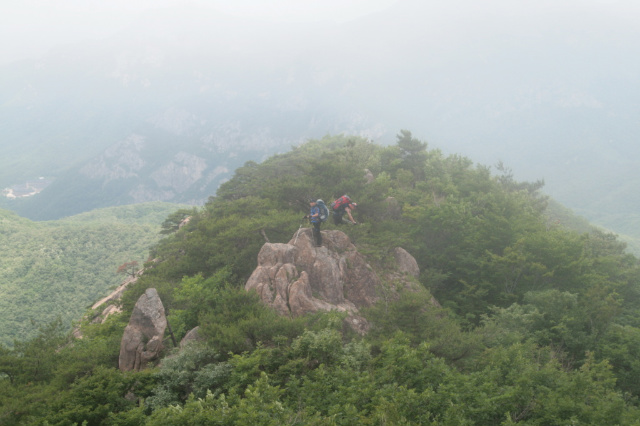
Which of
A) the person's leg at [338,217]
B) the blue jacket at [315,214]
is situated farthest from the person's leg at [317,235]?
the person's leg at [338,217]

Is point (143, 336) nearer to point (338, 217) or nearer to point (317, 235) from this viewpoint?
point (317, 235)

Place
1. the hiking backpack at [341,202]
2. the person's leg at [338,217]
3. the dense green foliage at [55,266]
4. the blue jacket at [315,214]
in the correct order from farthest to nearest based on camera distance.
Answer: the dense green foliage at [55,266] → the person's leg at [338,217] → the hiking backpack at [341,202] → the blue jacket at [315,214]

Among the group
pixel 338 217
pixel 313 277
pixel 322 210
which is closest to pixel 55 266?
pixel 338 217

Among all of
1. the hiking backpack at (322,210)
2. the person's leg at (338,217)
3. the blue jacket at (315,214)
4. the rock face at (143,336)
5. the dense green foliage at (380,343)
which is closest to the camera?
the dense green foliage at (380,343)

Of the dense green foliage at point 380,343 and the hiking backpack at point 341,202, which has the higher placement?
the hiking backpack at point 341,202

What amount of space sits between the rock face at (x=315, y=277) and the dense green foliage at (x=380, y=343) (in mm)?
1508

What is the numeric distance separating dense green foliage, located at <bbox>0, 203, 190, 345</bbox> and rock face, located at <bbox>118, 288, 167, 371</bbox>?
2251 inches

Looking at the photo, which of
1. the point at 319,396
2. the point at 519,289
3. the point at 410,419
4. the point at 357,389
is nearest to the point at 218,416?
the point at 319,396

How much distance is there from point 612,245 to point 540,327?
2510 centimetres

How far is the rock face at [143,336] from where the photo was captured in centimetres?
1534

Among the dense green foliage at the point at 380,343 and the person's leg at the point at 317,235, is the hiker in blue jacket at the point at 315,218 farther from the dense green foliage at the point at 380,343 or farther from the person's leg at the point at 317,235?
the dense green foliage at the point at 380,343

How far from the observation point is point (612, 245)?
127 feet

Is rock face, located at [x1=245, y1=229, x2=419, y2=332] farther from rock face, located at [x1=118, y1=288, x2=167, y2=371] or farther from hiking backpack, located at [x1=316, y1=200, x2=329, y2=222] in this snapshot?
rock face, located at [x1=118, y1=288, x2=167, y2=371]

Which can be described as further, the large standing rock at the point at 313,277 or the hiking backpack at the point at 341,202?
the hiking backpack at the point at 341,202
